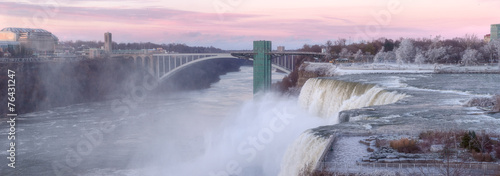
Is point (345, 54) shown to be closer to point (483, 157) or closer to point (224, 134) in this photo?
point (224, 134)

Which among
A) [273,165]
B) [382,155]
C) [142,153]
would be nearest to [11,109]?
[142,153]

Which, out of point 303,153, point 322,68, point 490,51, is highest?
point 490,51

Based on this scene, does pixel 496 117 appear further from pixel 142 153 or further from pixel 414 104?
pixel 142 153

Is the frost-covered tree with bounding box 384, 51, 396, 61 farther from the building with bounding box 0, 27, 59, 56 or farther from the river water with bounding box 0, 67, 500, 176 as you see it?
the building with bounding box 0, 27, 59, 56

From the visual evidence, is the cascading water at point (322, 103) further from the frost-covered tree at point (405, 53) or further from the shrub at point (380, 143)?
the frost-covered tree at point (405, 53)

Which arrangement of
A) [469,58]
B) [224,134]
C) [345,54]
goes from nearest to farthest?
[224,134] → [469,58] → [345,54]

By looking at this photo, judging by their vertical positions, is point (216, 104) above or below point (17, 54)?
below

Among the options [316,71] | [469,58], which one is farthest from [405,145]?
[469,58]
